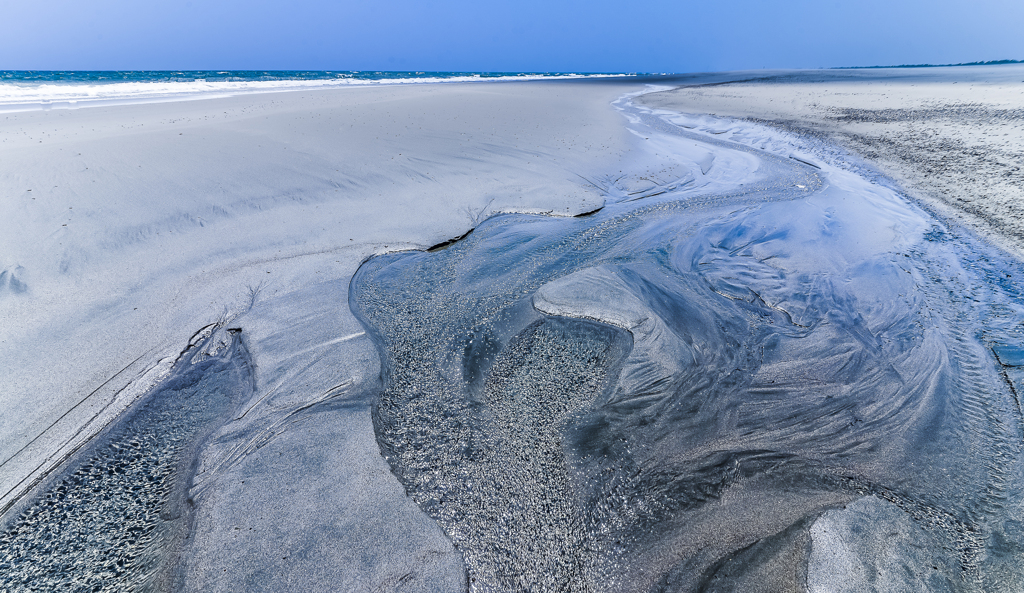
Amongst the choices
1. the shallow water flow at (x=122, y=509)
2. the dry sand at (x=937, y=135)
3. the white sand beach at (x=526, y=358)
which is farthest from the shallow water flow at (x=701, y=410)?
the dry sand at (x=937, y=135)

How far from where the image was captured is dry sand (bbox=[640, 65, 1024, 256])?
609 cm

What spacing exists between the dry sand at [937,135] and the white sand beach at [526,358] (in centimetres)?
11

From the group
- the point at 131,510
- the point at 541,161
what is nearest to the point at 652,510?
the point at 131,510

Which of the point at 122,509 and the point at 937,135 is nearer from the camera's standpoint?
the point at 122,509

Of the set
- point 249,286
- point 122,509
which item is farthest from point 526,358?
point 249,286

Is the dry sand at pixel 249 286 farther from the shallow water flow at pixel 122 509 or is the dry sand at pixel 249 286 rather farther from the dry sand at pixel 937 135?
the dry sand at pixel 937 135

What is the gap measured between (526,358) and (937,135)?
40.9 ft

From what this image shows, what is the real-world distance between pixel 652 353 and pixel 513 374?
3.55ft

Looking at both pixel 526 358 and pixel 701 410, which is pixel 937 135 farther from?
pixel 526 358

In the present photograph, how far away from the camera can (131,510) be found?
1982 mm

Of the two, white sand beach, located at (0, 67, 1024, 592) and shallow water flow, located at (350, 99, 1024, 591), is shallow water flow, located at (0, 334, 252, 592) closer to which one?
white sand beach, located at (0, 67, 1024, 592)

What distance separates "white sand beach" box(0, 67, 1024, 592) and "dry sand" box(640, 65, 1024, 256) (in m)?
0.11

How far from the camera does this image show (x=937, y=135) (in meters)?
9.84

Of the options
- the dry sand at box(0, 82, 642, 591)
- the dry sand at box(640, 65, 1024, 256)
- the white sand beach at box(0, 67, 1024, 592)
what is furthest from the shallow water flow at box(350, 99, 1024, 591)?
the dry sand at box(640, 65, 1024, 256)
